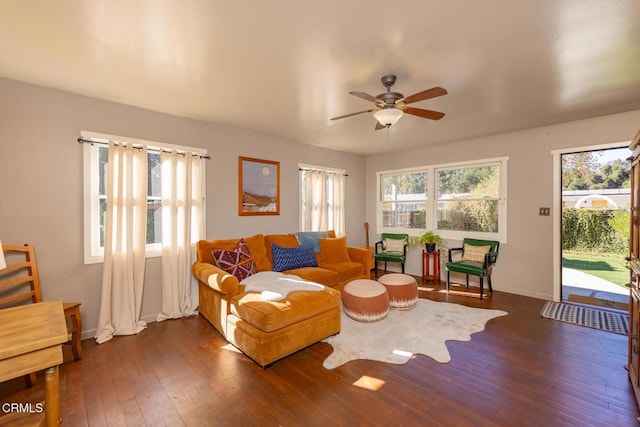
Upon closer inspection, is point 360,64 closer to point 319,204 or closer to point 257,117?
point 257,117

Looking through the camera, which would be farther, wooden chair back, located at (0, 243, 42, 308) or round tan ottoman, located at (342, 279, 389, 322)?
round tan ottoman, located at (342, 279, 389, 322)

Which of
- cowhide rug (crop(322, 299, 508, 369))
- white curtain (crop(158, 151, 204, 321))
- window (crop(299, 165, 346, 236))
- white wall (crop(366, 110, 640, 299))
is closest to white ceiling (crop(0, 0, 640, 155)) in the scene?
white wall (crop(366, 110, 640, 299))

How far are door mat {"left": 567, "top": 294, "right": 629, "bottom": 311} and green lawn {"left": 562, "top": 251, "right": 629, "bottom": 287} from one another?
1.09 meters

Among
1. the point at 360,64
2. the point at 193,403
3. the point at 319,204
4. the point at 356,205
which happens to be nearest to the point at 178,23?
the point at 360,64

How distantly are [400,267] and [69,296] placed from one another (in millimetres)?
5212

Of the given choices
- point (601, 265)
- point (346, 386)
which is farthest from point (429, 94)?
point (601, 265)

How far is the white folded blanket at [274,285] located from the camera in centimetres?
265

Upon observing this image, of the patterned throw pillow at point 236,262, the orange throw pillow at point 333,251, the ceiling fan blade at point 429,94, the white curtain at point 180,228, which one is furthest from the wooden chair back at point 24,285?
the ceiling fan blade at point 429,94

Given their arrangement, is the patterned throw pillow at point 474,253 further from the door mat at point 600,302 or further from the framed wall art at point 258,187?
the framed wall art at point 258,187

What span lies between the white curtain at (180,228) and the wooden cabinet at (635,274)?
4168 mm

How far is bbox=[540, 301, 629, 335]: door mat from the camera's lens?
3123 millimetres

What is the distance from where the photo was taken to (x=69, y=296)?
9.40 ft

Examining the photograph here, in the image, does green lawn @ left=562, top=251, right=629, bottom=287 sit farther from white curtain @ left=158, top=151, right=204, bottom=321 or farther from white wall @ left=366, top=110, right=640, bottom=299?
white curtain @ left=158, top=151, right=204, bottom=321

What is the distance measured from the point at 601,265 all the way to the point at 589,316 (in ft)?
9.73
